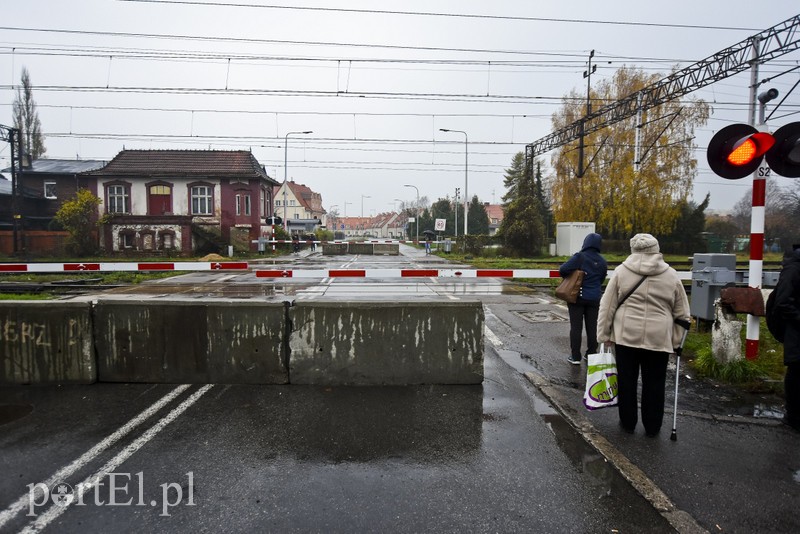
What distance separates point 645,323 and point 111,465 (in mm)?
4432

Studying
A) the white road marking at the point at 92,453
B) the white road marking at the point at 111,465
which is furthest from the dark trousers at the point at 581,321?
the white road marking at the point at 92,453

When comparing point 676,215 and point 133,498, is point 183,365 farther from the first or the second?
point 676,215

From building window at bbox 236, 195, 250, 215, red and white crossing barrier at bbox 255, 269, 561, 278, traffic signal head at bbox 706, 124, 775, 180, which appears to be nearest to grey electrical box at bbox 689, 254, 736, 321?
traffic signal head at bbox 706, 124, 775, 180

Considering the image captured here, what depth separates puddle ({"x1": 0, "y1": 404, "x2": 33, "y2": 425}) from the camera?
444 cm

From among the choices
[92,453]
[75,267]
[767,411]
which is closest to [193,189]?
[75,267]

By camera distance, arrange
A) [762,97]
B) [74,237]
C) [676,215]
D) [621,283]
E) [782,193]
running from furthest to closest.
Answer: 1. [782,193]
2. [676,215]
3. [74,237]
4. [762,97]
5. [621,283]

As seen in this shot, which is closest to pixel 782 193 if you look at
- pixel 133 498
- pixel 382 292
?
pixel 382 292

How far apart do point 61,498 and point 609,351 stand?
4.40 meters

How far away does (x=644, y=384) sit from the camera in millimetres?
4168

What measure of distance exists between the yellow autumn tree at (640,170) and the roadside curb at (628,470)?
31.9 m

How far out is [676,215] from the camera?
113 feet

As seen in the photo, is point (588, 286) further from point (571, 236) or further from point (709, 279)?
point (571, 236)

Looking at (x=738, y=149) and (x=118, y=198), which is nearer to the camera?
(x=738, y=149)

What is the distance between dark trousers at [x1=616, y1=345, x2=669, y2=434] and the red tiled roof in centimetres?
3508
